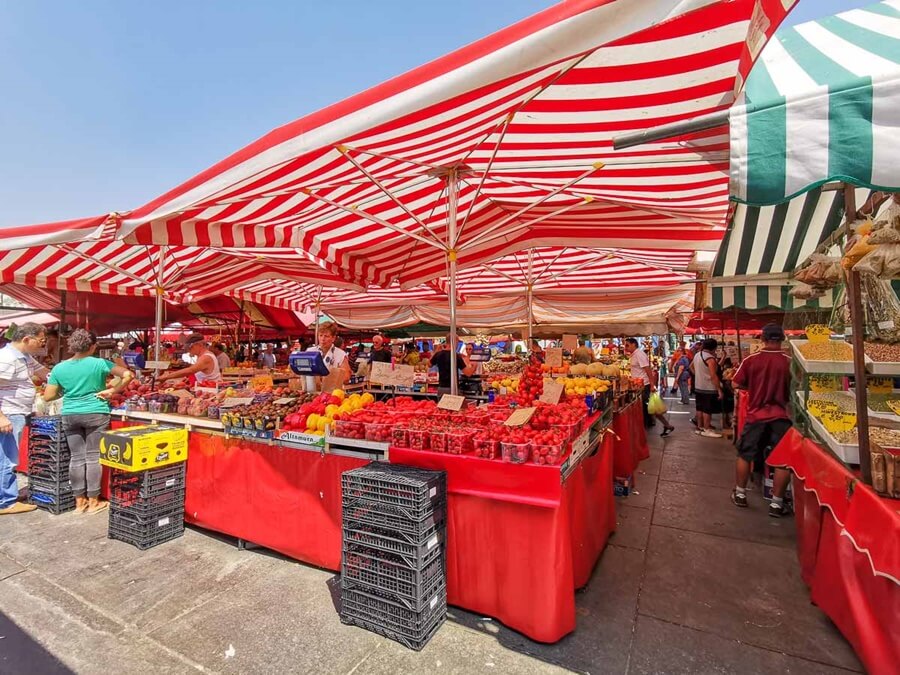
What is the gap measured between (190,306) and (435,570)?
13194 millimetres

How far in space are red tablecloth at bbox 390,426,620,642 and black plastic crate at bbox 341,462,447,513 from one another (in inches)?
5.9

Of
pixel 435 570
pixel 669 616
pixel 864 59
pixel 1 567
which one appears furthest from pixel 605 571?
pixel 1 567

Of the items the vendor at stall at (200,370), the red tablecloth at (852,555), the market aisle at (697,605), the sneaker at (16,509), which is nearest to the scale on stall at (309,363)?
the vendor at stall at (200,370)

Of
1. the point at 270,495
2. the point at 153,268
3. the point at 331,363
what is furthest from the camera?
the point at 331,363

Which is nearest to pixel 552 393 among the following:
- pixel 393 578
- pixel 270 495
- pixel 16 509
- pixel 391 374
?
pixel 391 374

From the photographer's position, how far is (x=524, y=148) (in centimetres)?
344

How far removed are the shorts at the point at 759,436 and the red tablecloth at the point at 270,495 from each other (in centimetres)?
426

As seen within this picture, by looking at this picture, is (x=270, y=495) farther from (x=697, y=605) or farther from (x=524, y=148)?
(x=524, y=148)

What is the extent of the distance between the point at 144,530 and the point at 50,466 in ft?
6.56

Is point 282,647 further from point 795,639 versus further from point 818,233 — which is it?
point 818,233

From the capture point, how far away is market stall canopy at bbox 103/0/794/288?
167 cm

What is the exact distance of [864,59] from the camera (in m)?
2.00

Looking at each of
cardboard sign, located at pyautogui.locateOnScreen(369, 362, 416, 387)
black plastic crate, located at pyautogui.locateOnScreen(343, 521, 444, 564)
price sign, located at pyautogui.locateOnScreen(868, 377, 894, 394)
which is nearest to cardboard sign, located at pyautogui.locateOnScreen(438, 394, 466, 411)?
cardboard sign, located at pyautogui.locateOnScreen(369, 362, 416, 387)

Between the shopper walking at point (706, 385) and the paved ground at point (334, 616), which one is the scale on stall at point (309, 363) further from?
the shopper walking at point (706, 385)
